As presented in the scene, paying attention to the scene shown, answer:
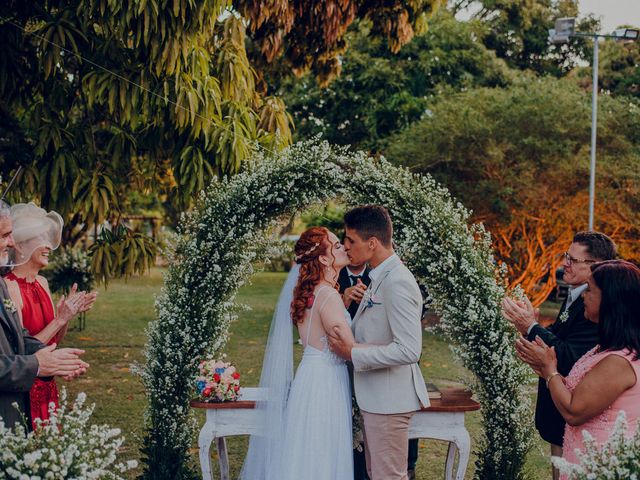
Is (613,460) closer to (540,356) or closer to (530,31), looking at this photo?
(540,356)

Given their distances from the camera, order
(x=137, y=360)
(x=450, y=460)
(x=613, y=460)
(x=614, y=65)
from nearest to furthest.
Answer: (x=613, y=460)
(x=450, y=460)
(x=137, y=360)
(x=614, y=65)

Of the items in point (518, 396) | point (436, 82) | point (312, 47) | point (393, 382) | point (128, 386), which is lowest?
point (128, 386)

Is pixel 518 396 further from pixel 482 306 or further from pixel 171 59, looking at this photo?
pixel 171 59

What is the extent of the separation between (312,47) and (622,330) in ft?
25.3

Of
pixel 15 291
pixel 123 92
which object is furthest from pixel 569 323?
pixel 123 92

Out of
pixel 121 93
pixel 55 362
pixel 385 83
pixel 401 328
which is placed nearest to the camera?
pixel 55 362

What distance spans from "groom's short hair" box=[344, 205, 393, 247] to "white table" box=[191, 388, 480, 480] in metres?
1.49

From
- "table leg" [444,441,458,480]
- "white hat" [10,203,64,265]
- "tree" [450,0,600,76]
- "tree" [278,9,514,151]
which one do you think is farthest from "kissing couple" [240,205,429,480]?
"tree" [450,0,600,76]

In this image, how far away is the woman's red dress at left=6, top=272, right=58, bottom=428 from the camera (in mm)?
4895

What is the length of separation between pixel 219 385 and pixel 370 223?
1885mm

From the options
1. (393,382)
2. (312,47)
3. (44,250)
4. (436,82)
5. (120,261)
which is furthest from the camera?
(436,82)

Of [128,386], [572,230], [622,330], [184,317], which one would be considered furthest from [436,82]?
[622,330]

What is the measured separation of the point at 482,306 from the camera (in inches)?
219

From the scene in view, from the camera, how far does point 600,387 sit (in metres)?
3.32
